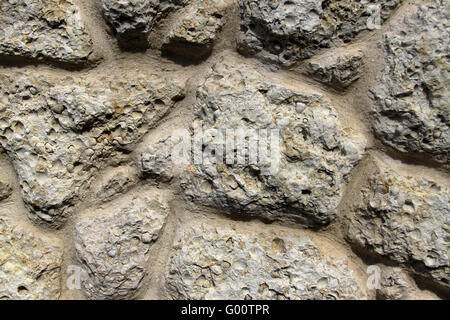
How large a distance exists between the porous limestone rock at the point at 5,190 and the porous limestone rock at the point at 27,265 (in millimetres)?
52

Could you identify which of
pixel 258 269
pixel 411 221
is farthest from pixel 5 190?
pixel 411 221

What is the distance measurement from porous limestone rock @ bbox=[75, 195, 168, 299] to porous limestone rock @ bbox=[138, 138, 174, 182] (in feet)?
0.19

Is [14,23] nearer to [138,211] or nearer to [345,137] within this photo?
[138,211]

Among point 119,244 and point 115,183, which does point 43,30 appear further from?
point 119,244

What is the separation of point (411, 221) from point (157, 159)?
0.53m

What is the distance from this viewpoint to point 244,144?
30.6 inches

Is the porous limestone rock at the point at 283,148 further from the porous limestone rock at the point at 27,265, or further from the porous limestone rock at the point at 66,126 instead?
the porous limestone rock at the point at 27,265

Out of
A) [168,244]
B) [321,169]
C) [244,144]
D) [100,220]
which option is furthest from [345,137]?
[100,220]

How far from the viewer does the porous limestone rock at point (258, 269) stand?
79cm

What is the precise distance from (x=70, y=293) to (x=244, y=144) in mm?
505

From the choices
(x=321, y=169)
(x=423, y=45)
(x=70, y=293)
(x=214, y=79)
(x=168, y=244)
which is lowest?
(x=70, y=293)

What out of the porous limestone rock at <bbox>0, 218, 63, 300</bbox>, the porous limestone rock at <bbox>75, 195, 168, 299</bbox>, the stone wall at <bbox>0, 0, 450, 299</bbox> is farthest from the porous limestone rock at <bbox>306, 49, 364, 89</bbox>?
the porous limestone rock at <bbox>0, 218, 63, 300</bbox>

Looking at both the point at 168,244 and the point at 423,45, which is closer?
the point at 423,45

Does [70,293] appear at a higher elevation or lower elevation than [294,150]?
lower
